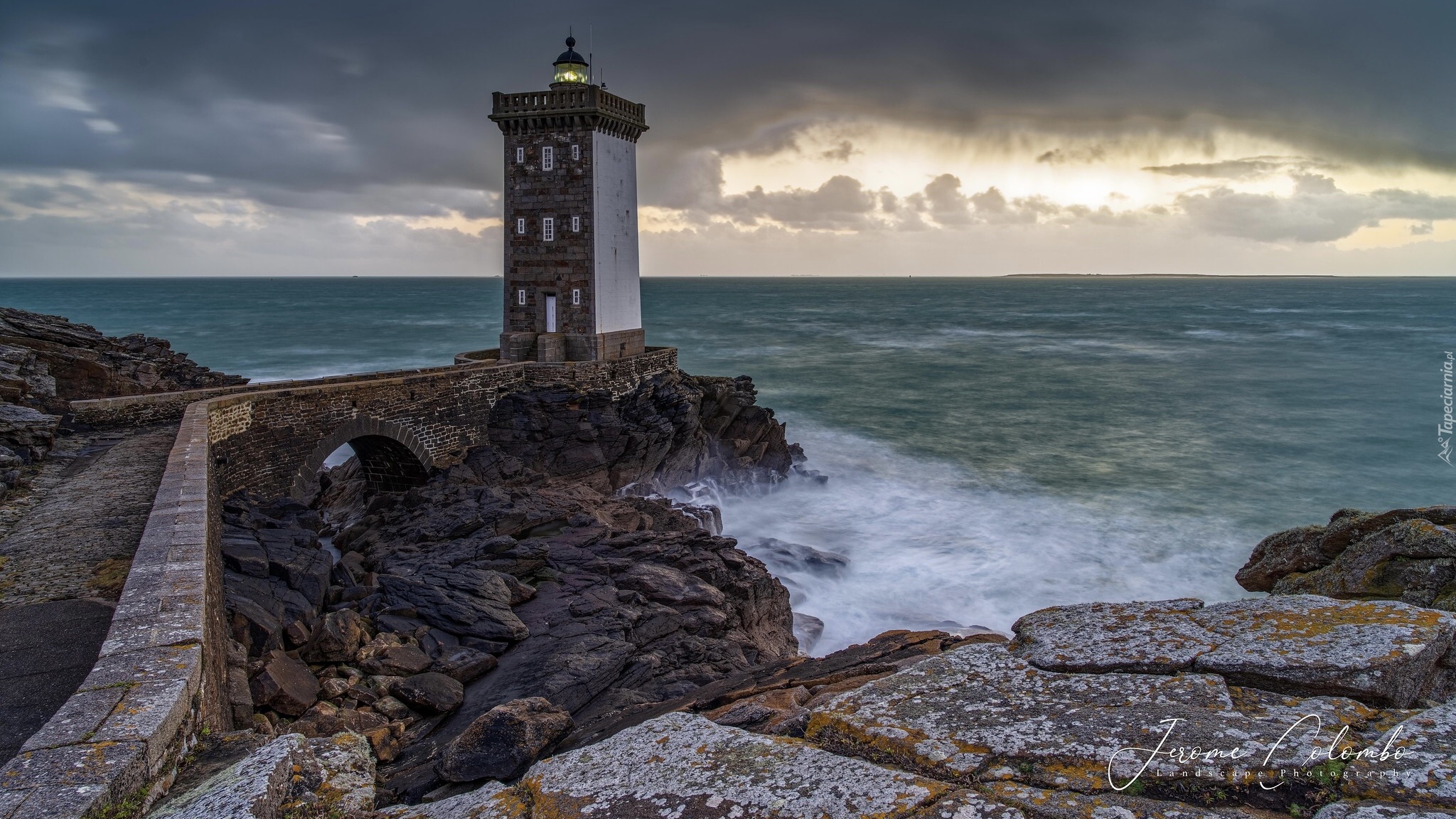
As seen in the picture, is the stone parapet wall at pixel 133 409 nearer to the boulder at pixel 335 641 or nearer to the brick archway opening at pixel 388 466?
the brick archway opening at pixel 388 466

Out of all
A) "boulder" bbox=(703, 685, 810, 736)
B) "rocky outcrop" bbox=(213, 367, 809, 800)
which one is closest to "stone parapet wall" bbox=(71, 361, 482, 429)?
"rocky outcrop" bbox=(213, 367, 809, 800)

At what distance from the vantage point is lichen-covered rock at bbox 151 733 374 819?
10.8 feet

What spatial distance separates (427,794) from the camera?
4.61 m


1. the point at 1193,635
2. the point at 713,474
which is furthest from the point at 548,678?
the point at 713,474

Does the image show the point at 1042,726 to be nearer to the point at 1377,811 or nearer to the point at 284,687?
the point at 1377,811

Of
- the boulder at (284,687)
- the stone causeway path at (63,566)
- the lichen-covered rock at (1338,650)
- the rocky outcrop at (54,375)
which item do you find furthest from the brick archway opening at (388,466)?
the lichen-covered rock at (1338,650)

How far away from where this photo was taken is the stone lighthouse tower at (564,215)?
77.9 ft

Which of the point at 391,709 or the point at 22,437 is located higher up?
the point at 22,437

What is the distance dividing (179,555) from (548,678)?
389cm

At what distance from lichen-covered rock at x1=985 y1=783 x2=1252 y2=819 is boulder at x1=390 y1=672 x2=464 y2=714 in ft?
23.2

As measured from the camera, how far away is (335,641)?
9.30 m

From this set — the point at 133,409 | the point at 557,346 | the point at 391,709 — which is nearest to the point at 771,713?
the point at 391,709
